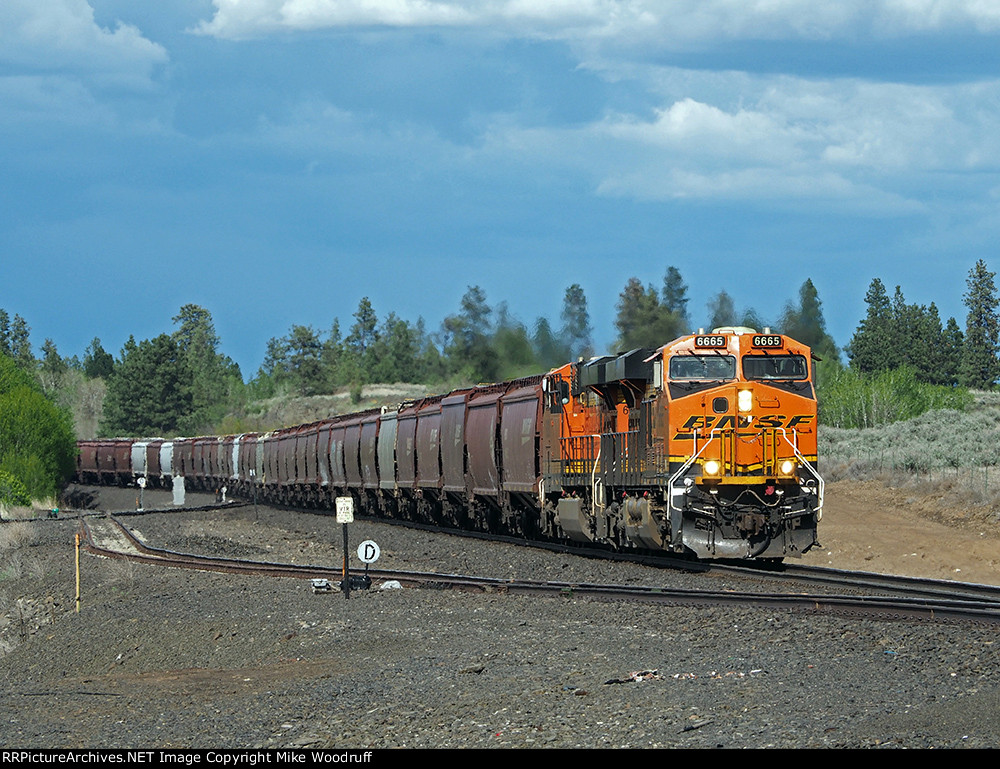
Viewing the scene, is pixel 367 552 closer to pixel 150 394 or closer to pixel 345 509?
pixel 345 509

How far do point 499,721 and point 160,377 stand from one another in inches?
4826

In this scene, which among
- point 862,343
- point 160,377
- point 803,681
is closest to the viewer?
point 803,681

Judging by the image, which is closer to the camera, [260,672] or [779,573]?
[260,672]

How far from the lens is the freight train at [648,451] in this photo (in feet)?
61.0

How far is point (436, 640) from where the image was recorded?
14211 millimetres

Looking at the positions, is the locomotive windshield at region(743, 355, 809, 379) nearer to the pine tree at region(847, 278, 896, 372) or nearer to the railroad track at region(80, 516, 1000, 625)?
the railroad track at region(80, 516, 1000, 625)

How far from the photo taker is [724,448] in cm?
1872

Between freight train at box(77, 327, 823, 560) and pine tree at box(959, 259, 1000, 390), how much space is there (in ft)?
270

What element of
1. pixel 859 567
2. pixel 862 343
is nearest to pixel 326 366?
pixel 862 343

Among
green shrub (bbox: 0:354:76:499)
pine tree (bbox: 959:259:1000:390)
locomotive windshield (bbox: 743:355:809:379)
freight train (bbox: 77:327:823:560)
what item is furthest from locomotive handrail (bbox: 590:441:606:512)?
pine tree (bbox: 959:259:1000:390)

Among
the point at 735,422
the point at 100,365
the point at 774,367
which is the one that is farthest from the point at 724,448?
the point at 100,365

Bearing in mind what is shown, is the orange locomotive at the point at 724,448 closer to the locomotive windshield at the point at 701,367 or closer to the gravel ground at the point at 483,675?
the locomotive windshield at the point at 701,367

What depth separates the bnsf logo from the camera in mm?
18734
